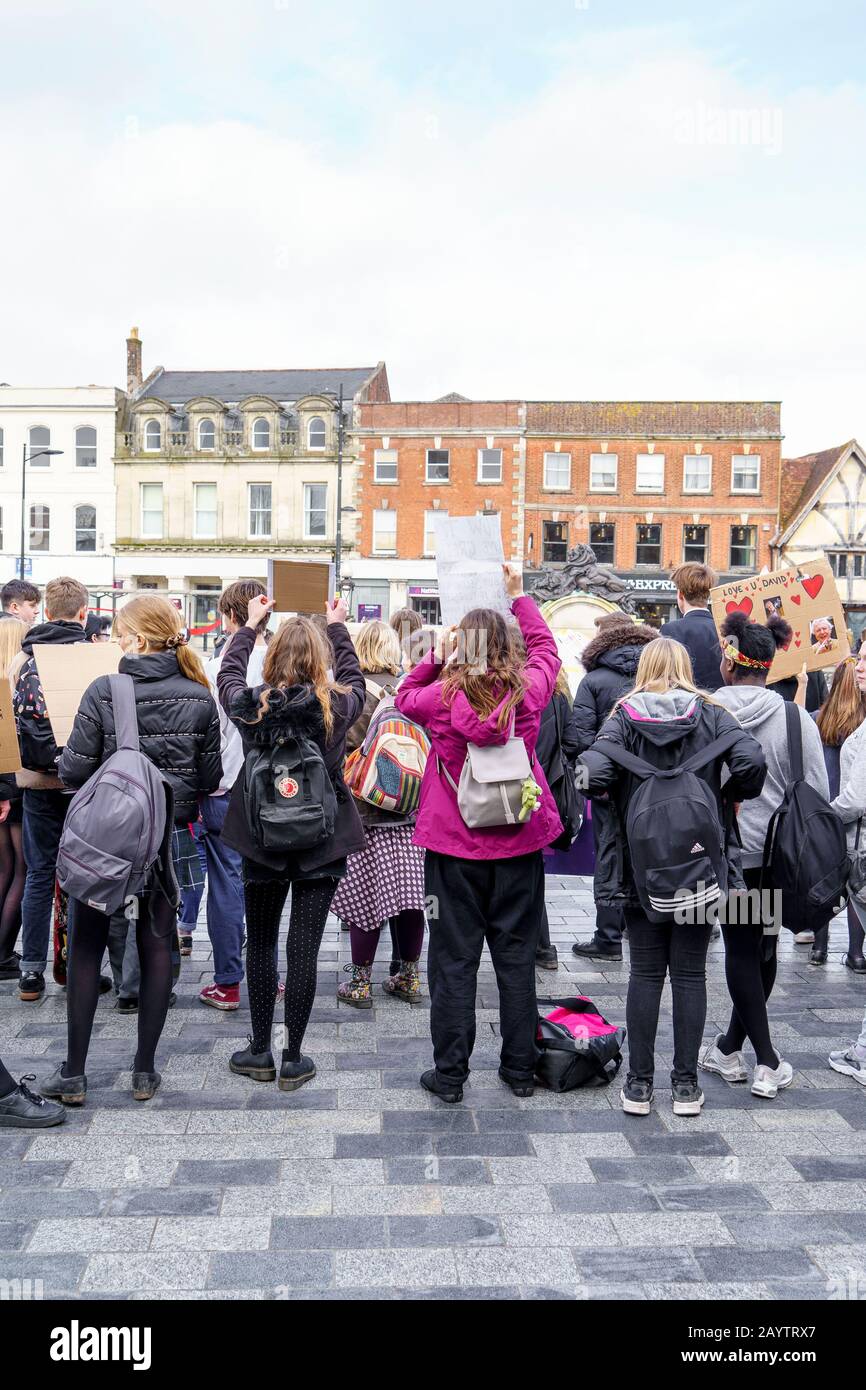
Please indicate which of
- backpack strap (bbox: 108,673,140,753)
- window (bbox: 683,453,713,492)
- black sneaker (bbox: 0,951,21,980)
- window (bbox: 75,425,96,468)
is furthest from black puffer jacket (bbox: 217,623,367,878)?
window (bbox: 75,425,96,468)

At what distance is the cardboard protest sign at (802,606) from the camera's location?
282 inches

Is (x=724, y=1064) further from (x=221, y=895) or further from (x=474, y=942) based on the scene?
(x=221, y=895)

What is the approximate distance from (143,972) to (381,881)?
150cm

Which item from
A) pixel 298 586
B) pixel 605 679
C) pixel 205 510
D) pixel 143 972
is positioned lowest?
pixel 143 972

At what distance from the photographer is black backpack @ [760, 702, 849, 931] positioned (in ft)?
15.0

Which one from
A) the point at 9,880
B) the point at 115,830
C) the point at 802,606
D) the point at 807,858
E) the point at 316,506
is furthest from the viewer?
the point at 316,506

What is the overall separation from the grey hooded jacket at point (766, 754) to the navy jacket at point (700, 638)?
251 cm

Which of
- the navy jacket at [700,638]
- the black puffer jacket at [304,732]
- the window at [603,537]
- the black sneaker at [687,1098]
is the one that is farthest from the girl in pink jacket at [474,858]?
the window at [603,537]

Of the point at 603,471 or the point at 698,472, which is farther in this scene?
the point at 603,471

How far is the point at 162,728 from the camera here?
4.70 meters

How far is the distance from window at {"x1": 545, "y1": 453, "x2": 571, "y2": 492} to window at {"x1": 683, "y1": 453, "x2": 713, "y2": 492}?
13.2 feet

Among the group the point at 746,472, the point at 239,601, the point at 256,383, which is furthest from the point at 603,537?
the point at 239,601
